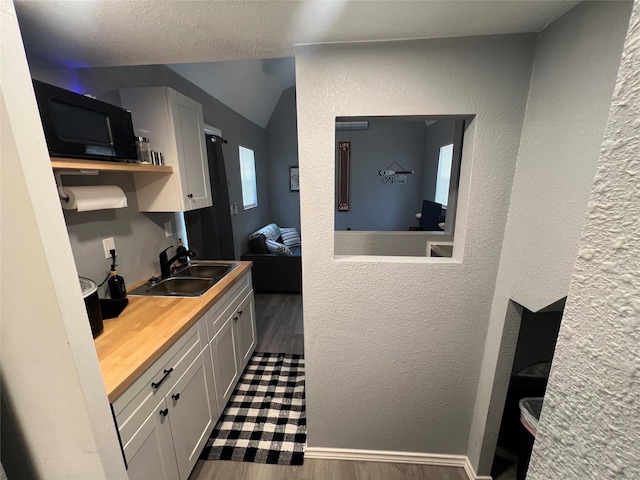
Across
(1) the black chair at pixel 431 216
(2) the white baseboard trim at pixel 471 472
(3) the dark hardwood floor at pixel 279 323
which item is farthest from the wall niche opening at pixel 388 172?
(2) the white baseboard trim at pixel 471 472

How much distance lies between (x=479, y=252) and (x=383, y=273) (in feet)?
1.58

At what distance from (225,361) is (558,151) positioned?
7.20 feet

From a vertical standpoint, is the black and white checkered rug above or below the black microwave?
below

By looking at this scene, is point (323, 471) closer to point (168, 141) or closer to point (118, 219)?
point (118, 219)

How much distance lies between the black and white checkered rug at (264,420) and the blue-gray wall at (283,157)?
3.73 meters

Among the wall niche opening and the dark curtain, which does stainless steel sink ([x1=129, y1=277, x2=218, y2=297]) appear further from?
the wall niche opening

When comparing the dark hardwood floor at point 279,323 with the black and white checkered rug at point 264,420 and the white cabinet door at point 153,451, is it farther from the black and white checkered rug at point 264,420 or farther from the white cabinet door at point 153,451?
the white cabinet door at point 153,451

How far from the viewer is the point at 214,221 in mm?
2939

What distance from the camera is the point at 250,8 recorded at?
93 centimetres

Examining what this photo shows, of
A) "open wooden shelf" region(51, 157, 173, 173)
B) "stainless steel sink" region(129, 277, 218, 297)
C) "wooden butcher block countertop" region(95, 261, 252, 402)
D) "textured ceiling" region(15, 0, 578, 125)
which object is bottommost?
"stainless steel sink" region(129, 277, 218, 297)

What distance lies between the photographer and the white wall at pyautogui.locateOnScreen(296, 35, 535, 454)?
1.12m

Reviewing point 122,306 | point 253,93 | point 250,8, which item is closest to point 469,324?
point 250,8

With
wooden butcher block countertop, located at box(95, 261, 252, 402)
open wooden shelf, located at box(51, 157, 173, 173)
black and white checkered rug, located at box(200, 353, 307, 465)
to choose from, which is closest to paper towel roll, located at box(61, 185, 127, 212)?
open wooden shelf, located at box(51, 157, 173, 173)

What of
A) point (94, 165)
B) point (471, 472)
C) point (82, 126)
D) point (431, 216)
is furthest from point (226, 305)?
point (431, 216)
